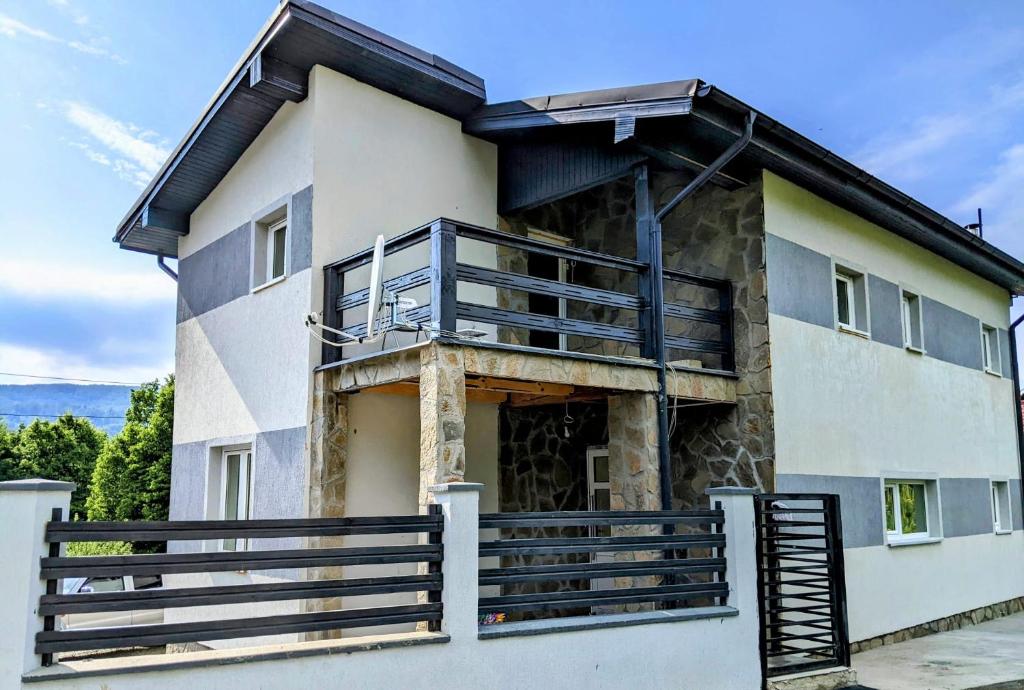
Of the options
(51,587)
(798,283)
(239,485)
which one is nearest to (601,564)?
(51,587)

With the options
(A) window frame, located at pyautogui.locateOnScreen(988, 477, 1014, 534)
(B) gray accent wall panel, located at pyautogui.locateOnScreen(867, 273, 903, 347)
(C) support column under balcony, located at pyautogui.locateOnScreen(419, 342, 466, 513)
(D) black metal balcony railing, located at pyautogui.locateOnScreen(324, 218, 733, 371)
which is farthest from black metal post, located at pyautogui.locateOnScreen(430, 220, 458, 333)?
(A) window frame, located at pyautogui.locateOnScreen(988, 477, 1014, 534)

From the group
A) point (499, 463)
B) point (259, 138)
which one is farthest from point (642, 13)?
point (499, 463)

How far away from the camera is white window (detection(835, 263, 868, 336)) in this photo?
1180 cm

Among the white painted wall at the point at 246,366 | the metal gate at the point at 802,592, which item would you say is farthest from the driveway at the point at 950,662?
the white painted wall at the point at 246,366

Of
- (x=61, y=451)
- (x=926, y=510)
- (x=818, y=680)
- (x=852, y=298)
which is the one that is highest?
(x=852, y=298)

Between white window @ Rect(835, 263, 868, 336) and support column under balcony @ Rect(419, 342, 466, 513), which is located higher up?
white window @ Rect(835, 263, 868, 336)

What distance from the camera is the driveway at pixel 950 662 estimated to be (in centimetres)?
861

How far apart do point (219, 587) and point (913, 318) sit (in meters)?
11.6

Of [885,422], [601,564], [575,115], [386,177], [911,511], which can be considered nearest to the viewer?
[601,564]

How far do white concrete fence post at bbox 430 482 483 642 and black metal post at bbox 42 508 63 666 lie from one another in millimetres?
2445

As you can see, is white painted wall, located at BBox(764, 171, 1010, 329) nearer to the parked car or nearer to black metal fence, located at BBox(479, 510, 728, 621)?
black metal fence, located at BBox(479, 510, 728, 621)

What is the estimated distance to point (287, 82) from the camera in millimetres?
9500

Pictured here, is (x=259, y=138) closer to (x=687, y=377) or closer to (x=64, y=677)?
(x=687, y=377)

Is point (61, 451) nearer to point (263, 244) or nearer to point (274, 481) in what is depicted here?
point (263, 244)
